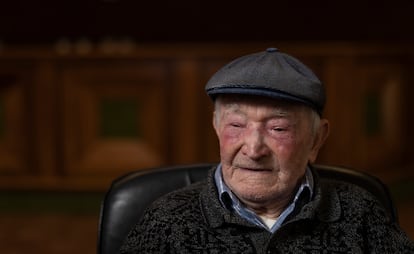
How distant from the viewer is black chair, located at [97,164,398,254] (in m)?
1.53

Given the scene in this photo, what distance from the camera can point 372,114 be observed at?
399 cm

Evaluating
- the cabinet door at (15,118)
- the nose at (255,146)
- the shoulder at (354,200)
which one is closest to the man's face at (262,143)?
the nose at (255,146)

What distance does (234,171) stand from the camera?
4.70 feet

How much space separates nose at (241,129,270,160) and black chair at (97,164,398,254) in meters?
0.28

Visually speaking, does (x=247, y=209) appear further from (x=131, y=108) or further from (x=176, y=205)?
(x=131, y=108)

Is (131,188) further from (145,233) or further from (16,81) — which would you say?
(16,81)

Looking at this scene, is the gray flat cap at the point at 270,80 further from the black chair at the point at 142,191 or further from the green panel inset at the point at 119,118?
the green panel inset at the point at 119,118

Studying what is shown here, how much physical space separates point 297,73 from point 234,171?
0.25 meters

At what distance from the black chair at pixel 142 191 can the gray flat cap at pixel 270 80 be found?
303 millimetres

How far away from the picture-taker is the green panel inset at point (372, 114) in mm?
3938

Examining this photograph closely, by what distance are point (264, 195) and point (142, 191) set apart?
31cm

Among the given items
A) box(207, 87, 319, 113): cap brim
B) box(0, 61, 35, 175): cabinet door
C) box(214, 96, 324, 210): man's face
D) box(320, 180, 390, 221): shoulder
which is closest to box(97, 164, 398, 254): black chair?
box(320, 180, 390, 221): shoulder

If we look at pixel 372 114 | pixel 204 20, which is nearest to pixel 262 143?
pixel 372 114

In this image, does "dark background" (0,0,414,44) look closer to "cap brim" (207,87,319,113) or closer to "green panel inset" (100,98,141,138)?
"green panel inset" (100,98,141,138)
